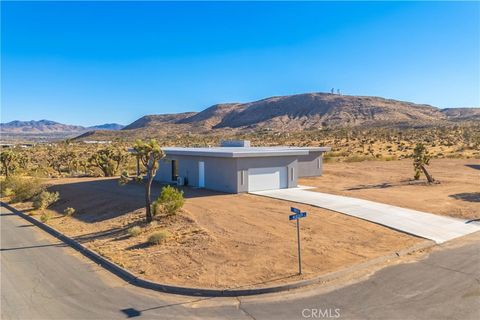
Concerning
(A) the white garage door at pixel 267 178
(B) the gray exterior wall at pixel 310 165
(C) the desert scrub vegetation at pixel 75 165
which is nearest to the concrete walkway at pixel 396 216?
(A) the white garage door at pixel 267 178

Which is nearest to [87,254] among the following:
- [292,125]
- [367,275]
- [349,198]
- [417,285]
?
[367,275]

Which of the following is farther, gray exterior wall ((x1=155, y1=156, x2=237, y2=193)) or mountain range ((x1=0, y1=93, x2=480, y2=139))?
mountain range ((x1=0, y1=93, x2=480, y2=139))

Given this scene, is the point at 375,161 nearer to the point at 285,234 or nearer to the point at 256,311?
the point at 285,234

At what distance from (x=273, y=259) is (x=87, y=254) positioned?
6885 millimetres

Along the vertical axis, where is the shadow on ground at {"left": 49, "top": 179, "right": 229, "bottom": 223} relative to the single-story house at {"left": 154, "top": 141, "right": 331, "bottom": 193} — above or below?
below

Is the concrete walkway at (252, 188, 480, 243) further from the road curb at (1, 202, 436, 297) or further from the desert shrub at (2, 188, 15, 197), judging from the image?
the desert shrub at (2, 188, 15, 197)

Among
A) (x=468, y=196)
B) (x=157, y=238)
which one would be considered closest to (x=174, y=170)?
(x=157, y=238)

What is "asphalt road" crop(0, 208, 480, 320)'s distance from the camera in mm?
9656

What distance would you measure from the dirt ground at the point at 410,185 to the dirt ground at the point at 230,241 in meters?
5.37

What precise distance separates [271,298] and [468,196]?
17.5 meters

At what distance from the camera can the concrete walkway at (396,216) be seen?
16375 mm

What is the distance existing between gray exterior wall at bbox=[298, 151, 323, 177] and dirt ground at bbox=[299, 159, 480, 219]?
0.83 metres

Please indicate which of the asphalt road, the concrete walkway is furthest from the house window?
the asphalt road

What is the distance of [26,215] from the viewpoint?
79.4 feet
